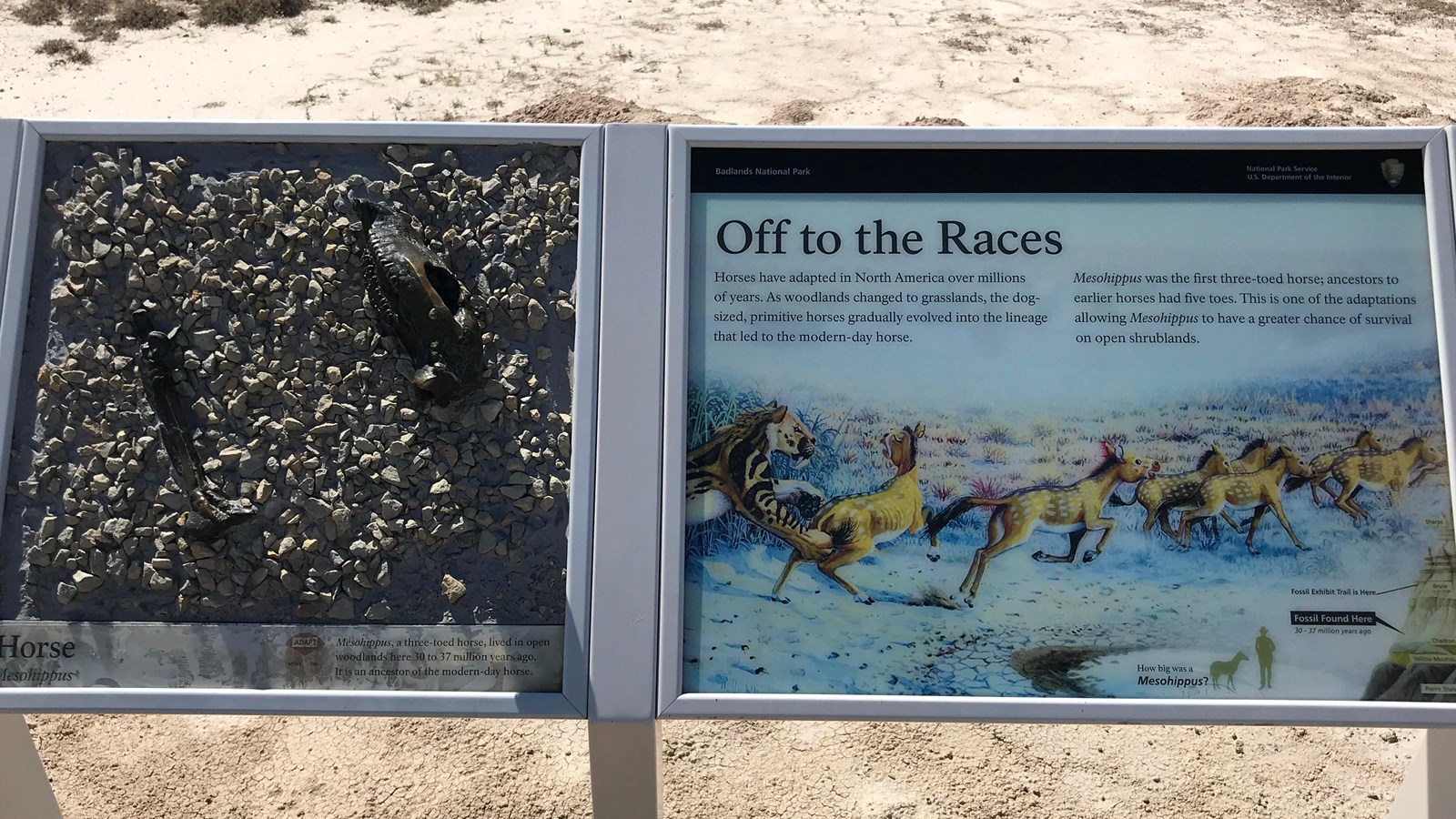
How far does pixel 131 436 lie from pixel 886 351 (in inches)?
86.3

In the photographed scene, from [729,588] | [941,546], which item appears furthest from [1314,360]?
[729,588]

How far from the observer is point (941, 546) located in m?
2.67

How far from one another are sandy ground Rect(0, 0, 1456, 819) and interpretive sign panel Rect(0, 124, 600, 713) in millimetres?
1782

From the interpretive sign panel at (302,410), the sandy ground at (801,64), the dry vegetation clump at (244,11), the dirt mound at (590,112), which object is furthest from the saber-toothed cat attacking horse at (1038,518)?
the dry vegetation clump at (244,11)

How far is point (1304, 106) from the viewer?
803cm

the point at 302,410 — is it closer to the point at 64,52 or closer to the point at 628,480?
the point at 628,480

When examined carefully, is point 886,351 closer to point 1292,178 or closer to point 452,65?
point 1292,178

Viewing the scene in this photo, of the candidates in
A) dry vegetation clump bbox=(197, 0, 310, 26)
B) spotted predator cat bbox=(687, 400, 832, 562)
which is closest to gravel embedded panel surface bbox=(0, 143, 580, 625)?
spotted predator cat bbox=(687, 400, 832, 562)

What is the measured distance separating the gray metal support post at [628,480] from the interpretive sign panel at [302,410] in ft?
0.20

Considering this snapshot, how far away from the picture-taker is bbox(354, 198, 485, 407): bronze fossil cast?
269 centimetres

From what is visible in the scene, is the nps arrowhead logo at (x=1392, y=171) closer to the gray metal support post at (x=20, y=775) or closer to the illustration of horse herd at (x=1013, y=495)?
the illustration of horse herd at (x=1013, y=495)

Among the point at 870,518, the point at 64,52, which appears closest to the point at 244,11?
the point at 64,52

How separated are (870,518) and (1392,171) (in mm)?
1838

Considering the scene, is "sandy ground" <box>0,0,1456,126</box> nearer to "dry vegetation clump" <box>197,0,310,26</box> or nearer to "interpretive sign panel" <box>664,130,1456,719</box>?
"dry vegetation clump" <box>197,0,310,26</box>
